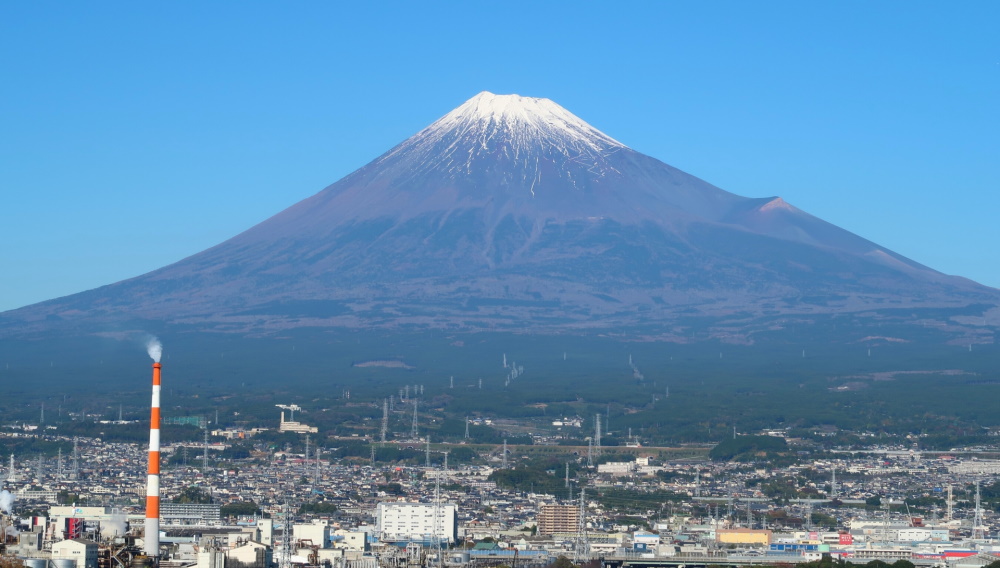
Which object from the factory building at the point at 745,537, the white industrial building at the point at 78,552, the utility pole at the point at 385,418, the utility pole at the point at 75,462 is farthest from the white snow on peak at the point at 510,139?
the white industrial building at the point at 78,552

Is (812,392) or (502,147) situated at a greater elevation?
(502,147)

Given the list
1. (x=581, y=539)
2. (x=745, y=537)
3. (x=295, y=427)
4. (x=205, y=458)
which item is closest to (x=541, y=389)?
(x=295, y=427)

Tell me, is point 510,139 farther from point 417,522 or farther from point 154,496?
point 154,496

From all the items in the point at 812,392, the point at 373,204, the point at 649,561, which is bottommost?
the point at 649,561

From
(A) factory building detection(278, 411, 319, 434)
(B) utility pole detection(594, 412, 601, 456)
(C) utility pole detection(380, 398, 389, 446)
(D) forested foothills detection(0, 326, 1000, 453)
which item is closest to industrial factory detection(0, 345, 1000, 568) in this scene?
(A) factory building detection(278, 411, 319, 434)

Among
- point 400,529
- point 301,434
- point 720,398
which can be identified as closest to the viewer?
point 400,529

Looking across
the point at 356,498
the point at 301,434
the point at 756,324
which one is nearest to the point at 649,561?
the point at 356,498

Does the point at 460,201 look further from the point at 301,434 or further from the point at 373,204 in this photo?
the point at 301,434
